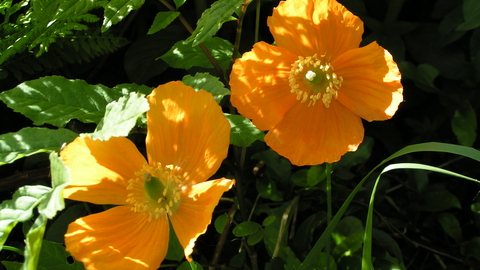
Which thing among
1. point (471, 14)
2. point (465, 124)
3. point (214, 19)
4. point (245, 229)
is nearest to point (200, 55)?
point (214, 19)

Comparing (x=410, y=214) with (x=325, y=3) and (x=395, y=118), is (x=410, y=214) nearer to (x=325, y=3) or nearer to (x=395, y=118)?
(x=395, y=118)

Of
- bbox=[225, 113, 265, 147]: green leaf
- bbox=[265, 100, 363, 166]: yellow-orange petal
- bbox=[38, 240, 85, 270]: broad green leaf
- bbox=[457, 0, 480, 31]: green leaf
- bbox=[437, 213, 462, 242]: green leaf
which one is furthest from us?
bbox=[437, 213, 462, 242]: green leaf

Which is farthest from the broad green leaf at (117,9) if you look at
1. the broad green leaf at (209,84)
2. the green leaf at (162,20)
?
the broad green leaf at (209,84)

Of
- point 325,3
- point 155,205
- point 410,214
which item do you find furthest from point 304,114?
point 410,214

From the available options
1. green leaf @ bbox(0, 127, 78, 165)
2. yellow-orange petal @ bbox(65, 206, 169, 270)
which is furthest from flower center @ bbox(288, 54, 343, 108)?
green leaf @ bbox(0, 127, 78, 165)

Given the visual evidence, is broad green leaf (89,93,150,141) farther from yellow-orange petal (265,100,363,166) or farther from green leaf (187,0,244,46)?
yellow-orange petal (265,100,363,166)

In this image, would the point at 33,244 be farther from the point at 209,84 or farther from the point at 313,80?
the point at 313,80
